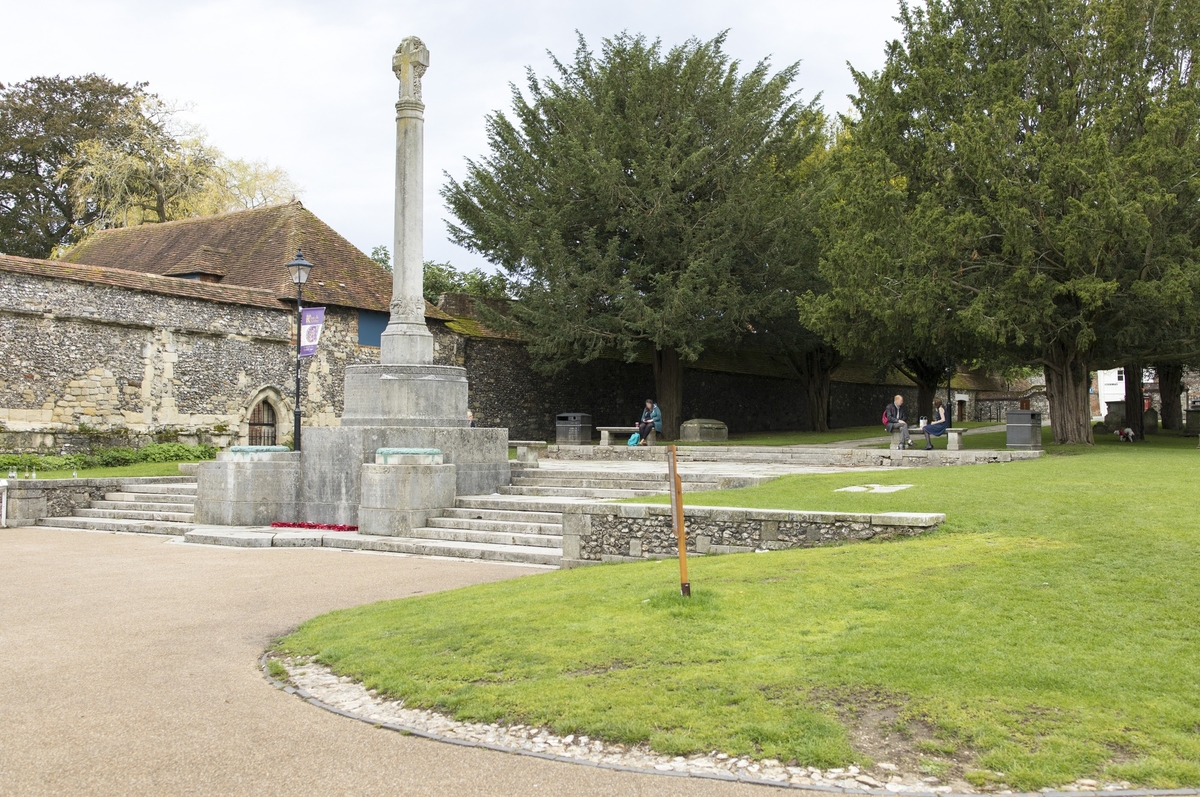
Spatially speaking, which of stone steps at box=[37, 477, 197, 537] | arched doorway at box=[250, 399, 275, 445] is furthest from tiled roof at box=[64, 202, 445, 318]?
stone steps at box=[37, 477, 197, 537]

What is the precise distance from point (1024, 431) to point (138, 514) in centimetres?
1792

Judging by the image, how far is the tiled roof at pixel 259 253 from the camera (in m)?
29.3

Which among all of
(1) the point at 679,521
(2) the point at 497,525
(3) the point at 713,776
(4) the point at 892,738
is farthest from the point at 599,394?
(3) the point at 713,776

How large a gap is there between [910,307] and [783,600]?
15710 mm

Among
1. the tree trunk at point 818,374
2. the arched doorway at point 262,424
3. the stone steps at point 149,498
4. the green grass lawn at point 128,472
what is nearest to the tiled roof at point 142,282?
the arched doorway at point 262,424

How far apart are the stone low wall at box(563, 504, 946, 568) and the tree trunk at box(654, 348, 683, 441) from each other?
20.0 meters

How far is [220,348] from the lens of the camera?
2691 cm

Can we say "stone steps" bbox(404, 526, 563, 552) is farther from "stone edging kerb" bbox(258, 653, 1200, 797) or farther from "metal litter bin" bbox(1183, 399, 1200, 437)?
"metal litter bin" bbox(1183, 399, 1200, 437)

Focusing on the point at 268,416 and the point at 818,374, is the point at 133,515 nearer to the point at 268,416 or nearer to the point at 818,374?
the point at 268,416

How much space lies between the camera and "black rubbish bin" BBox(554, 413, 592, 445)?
93.5ft

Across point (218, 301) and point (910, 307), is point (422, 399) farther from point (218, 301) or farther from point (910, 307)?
point (218, 301)

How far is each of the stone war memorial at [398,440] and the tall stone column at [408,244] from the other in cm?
2

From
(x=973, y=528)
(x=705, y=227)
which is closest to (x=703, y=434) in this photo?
(x=705, y=227)

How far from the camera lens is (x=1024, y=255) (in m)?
20.1
